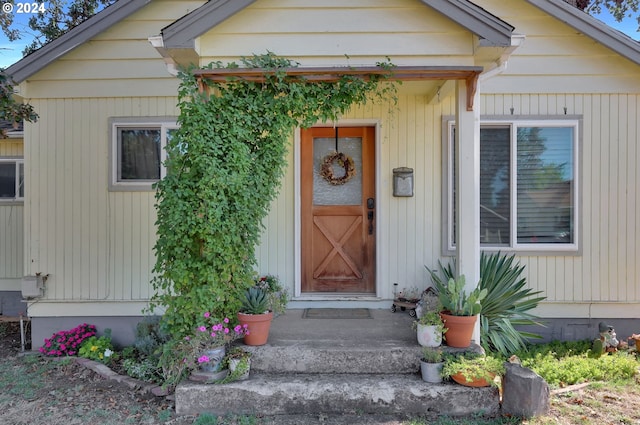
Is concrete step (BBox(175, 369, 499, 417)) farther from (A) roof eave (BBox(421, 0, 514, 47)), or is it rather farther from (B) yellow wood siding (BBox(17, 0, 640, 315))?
(A) roof eave (BBox(421, 0, 514, 47))

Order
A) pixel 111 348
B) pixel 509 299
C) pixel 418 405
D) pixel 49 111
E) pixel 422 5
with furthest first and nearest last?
1. pixel 49 111
2. pixel 111 348
3. pixel 509 299
4. pixel 422 5
5. pixel 418 405

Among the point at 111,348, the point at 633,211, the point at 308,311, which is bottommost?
the point at 111,348

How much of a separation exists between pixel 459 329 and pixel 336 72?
2.55m

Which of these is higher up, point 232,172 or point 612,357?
point 232,172

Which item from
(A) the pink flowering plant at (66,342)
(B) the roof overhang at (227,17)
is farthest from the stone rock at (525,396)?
(A) the pink flowering plant at (66,342)

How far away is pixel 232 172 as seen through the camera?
3504 mm

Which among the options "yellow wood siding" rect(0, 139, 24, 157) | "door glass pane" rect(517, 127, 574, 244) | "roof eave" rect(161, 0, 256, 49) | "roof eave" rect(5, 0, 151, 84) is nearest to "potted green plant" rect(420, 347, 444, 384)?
"door glass pane" rect(517, 127, 574, 244)

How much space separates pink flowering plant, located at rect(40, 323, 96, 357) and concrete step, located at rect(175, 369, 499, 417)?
86.8 inches

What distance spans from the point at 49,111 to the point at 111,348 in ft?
9.96

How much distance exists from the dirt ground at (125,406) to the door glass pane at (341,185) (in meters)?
2.72

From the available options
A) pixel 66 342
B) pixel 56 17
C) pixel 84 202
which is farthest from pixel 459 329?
pixel 56 17

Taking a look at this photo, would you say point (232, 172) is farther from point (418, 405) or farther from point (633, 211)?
point (633, 211)

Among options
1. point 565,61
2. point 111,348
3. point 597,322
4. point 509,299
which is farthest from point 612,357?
point 111,348

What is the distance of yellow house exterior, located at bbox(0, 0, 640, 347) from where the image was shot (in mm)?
5008
